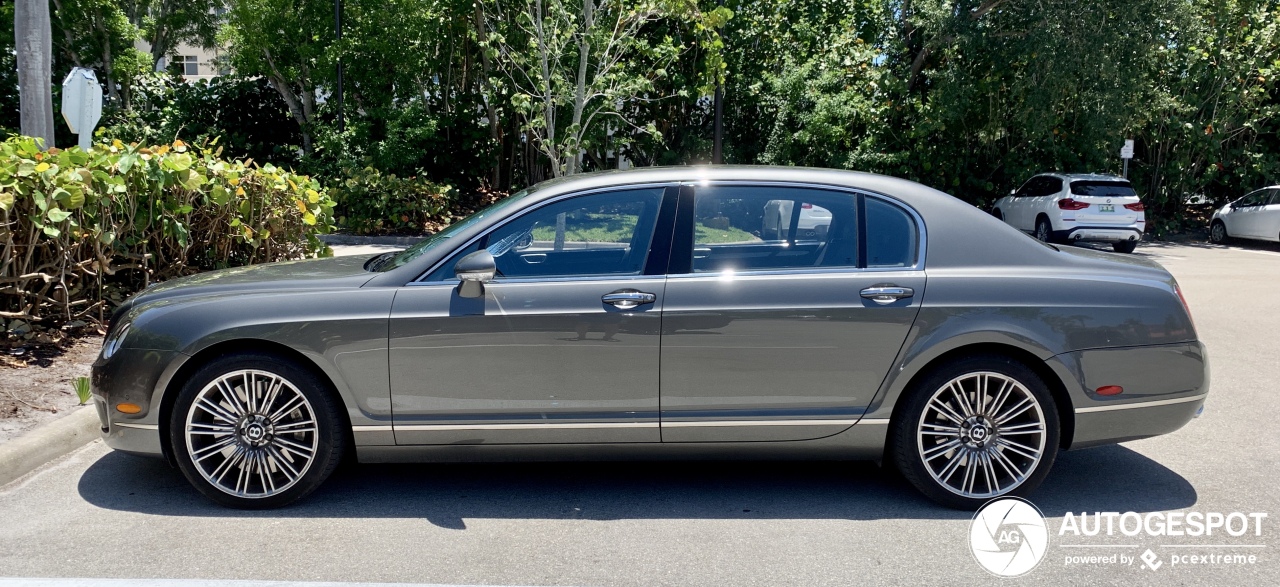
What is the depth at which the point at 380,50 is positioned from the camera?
20.0 meters

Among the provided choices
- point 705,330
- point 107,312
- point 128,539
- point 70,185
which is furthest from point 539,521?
point 107,312

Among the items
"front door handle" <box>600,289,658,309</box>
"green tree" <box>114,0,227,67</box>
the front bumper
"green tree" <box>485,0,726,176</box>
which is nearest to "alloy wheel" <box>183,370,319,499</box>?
the front bumper

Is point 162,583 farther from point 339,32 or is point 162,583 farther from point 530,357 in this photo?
point 339,32

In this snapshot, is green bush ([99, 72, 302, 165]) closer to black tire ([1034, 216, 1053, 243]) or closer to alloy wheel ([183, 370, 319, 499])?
black tire ([1034, 216, 1053, 243])

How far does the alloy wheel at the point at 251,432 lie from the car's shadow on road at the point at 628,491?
0.17 metres

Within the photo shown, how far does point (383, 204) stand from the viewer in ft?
60.8

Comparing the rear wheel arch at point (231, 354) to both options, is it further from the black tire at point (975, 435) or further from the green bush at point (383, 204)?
the green bush at point (383, 204)

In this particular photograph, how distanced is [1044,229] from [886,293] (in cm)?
1723

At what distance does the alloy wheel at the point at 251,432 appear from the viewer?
4.32 meters

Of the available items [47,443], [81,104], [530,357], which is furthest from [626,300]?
[81,104]

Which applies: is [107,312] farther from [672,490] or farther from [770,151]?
[770,151]

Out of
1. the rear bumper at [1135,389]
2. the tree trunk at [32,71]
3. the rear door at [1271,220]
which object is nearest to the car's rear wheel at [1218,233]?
the rear door at [1271,220]

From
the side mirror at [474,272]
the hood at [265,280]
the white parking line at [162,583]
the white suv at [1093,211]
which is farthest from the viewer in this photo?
the white suv at [1093,211]

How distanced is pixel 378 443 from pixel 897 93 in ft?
67.3
